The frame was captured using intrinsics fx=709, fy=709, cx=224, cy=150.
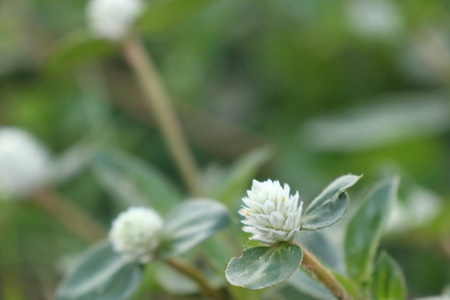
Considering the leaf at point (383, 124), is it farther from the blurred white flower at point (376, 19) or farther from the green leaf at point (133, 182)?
the green leaf at point (133, 182)

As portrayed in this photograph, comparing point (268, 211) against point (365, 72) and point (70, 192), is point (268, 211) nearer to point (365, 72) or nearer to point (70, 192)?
point (70, 192)

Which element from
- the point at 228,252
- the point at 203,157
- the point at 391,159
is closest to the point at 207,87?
the point at 203,157

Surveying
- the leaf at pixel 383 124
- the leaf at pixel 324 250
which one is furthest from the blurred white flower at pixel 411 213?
the leaf at pixel 324 250

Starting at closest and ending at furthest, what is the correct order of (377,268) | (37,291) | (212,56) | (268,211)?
(268,211) → (377,268) → (37,291) → (212,56)

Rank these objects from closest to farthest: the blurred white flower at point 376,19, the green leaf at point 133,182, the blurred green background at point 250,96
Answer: the green leaf at point 133,182 → the blurred green background at point 250,96 → the blurred white flower at point 376,19

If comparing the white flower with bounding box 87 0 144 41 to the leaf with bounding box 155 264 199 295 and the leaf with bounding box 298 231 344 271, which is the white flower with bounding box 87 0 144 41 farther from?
the leaf with bounding box 298 231 344 271

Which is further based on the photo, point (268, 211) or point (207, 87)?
point (207, 87)

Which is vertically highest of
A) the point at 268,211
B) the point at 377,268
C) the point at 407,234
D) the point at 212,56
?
the point at 212,56
